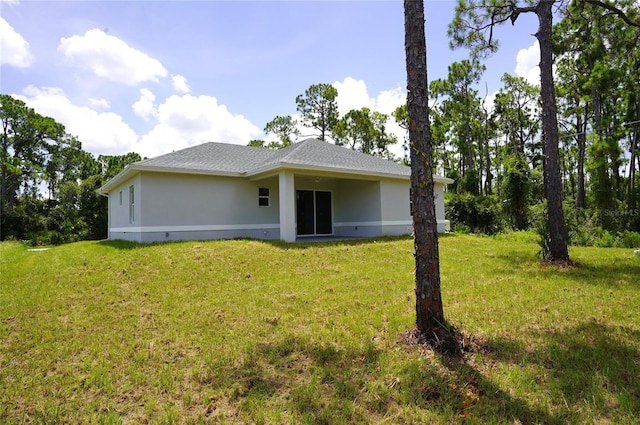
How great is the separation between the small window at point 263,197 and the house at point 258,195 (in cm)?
4

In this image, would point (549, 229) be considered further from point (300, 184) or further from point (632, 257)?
point (300, 184)

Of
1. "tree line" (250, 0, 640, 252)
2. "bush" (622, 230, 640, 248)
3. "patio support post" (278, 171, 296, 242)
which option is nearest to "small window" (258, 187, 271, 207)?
"patio support post" (278, 171, 296, 242)

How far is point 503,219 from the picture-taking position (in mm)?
19125

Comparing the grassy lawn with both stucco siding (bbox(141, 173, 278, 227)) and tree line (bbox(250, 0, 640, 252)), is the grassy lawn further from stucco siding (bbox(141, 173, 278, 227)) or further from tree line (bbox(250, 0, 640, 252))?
stucco siding (bbox(141, 173, 278, 227))

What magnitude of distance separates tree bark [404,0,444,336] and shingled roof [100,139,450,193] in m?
8.01

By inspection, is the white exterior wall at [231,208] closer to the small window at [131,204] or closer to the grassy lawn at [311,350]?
the small window at [131,204]

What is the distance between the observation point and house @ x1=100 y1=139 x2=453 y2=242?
40.0 feet

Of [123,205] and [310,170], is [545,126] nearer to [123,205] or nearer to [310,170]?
[310,170]

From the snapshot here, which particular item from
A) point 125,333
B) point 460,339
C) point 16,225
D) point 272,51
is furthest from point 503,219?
point 16,225

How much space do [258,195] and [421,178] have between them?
36.6ft

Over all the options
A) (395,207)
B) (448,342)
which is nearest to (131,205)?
(395,207)

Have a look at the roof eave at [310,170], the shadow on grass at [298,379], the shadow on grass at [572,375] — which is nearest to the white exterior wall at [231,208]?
the roof eave at [310,170]

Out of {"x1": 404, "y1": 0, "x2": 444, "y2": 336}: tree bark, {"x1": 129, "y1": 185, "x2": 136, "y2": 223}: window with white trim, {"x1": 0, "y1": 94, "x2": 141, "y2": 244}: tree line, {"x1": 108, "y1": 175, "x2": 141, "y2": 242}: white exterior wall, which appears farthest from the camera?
{"x1": 0, "y1": 94, "x2": 141, "y2": 244}: tree line

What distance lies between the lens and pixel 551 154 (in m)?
8.64
